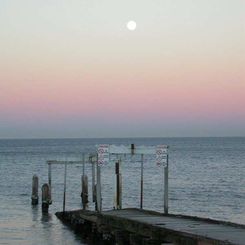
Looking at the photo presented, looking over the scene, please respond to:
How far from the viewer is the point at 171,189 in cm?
5106

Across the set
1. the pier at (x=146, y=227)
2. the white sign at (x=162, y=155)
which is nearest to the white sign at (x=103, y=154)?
the pier at (x=146, y=227)

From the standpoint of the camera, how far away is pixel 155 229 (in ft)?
59.0

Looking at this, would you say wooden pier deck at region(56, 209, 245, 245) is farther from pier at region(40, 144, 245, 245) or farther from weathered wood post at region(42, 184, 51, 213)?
weathered wood post at region(42, 184, 51, 213)

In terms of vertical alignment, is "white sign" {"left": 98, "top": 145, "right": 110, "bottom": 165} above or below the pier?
above

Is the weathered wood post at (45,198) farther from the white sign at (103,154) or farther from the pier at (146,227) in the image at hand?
the white sign at (103,154)

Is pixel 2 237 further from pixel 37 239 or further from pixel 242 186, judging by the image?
pixel 242 186

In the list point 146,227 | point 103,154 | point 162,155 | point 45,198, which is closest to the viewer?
point 146,227

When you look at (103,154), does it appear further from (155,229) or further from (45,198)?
(45,198)

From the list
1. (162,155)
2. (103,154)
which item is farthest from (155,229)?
(103,154)

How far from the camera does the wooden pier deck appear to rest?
15.9 m

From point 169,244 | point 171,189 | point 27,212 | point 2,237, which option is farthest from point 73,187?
point 169,244

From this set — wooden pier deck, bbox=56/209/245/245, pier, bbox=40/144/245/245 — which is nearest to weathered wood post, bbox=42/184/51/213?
pier, bbox=40/144/245/245

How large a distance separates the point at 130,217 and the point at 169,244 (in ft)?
17.6

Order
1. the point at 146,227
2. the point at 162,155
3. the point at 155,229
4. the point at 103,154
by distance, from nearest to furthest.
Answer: the point at 155,229
the point at 146,227
the point at 162,155
the point at 103,154
